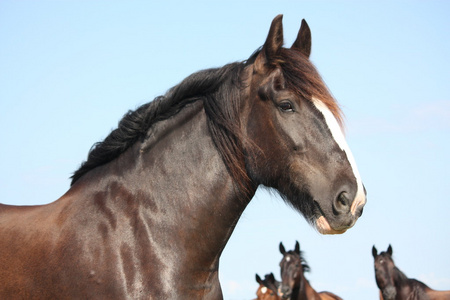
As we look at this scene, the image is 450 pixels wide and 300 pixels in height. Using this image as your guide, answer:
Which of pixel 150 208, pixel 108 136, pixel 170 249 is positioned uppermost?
pixel 108 136

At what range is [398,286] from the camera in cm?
1622

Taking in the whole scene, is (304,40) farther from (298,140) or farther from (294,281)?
(294,281)

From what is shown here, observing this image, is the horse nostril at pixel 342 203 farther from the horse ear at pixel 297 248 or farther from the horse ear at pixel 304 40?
the horse ear at pixel 297 248

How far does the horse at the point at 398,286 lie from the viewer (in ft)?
52.2

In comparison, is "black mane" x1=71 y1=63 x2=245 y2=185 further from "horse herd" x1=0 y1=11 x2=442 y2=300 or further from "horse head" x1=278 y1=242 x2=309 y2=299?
"horse head" x1=278 y1=242 x2=309 y2=299

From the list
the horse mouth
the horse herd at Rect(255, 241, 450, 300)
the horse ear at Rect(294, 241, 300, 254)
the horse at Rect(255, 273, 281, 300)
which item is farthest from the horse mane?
the horse at Rect(255, 273, 281, 300)

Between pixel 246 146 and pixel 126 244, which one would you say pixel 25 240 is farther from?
pixel 246 146

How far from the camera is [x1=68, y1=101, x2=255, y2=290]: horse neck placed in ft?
13.5

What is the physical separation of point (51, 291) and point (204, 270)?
1098mm

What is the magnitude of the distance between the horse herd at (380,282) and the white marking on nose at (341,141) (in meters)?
13.1

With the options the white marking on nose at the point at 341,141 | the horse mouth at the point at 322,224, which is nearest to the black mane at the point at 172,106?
the white marking on nose at the point at 341,141

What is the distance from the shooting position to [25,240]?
419 centimetres

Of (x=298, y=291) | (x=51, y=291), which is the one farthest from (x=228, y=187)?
(x=298, y=291)

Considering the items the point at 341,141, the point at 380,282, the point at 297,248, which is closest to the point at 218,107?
the point at 341,141
